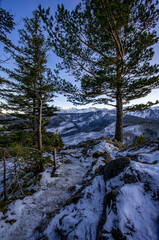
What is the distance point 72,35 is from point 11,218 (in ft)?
31.1

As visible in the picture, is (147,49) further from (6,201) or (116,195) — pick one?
(6,201)

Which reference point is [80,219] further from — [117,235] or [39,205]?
[39,205]

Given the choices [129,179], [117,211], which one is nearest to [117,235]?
[117,211]

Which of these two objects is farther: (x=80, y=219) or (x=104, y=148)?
(x=104, y=148)

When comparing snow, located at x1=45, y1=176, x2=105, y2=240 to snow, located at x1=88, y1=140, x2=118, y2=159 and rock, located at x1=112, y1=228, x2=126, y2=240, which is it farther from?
snow, located at x1=88, y1=140, x2=118, y2=159

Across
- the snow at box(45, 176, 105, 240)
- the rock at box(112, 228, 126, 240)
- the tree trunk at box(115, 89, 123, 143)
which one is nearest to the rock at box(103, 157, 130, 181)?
the snow at box(45, 176, 105, 240)

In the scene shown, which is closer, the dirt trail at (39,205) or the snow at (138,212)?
the snow at (138,212)

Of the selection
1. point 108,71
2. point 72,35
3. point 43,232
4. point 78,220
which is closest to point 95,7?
point 72,35

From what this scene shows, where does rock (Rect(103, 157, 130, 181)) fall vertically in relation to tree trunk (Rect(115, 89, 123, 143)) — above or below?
below

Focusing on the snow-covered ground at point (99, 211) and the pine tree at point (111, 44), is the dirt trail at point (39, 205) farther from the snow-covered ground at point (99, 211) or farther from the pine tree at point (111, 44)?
the pine tree at point (111, 44)

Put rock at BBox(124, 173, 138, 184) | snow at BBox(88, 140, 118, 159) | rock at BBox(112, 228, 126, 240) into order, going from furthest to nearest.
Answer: snow at BBox(88, 140, 118, 159) < rock at BBox(124, 173, 138, 184) < rock at BBox(112, 228, 126, 240)

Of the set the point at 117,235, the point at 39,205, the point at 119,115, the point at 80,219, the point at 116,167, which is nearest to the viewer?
the point at 117,235

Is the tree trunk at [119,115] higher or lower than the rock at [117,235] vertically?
higher


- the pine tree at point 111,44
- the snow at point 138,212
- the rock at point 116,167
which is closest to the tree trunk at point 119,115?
the pine tree at point 111,44
